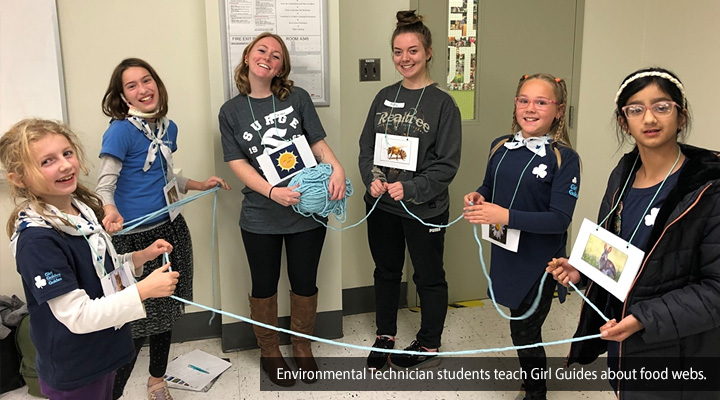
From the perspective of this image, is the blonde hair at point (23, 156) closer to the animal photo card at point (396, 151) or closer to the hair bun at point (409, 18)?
the animal photo card at point (396, 151)

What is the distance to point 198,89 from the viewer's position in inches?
104

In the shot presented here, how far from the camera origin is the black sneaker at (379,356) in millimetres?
2627

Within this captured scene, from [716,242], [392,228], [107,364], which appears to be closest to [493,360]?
[392,228]

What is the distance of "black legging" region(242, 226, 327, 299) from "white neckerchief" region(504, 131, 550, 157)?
958mm

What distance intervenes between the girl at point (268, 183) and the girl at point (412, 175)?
0.81 ft

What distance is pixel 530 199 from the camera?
79.9 inches

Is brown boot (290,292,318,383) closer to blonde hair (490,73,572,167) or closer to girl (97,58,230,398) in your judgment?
girl (97,58,230,398)

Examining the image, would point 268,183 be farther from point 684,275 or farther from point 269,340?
point 684,275

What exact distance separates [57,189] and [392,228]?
148 centimetres

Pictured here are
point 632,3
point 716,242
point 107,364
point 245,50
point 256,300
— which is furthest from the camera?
point 632,3

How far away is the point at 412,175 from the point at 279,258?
727 millimetres

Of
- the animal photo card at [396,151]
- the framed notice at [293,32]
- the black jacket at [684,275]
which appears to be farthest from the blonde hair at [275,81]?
the black jacket at [684,275]

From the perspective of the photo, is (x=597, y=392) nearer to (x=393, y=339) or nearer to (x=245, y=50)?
(x=393, y=339)

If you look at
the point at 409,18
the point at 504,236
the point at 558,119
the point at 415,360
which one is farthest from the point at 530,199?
the point at 415,360
